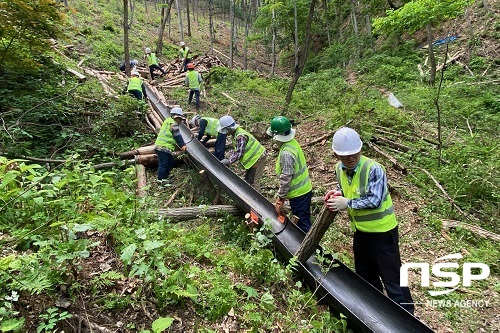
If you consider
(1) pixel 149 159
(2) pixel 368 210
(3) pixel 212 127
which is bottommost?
(1) pixel 149 159

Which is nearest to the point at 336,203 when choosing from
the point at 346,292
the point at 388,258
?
the point at 388,258

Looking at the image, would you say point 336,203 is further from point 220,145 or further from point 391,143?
point 391,143

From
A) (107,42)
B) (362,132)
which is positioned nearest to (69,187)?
(362,132)

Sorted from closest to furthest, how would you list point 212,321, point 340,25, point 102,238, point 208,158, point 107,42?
point 212,321, point 102,238, point 208,158, point 107,42, point 340,25

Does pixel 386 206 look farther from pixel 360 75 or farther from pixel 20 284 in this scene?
pixel 360 75

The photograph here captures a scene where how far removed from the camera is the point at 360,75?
53.9 ft

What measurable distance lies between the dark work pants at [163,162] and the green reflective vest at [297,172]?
10.7 feet

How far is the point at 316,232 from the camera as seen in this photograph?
3.62 meters

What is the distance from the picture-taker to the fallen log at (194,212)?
5027 millimetres

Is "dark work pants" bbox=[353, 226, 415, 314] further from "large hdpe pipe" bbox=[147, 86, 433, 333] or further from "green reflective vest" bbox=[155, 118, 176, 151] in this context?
"green reflective vest" bbox=[155, 118, 176, 151]

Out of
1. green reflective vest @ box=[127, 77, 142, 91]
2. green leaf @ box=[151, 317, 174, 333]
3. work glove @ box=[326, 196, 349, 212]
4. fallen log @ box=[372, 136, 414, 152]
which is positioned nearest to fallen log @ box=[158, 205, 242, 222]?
work glove @ box=[326, 196, 349, 212]

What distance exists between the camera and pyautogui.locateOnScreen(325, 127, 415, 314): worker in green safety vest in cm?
333

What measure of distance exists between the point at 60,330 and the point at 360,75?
55.9 ft

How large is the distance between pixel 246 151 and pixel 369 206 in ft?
11.1
